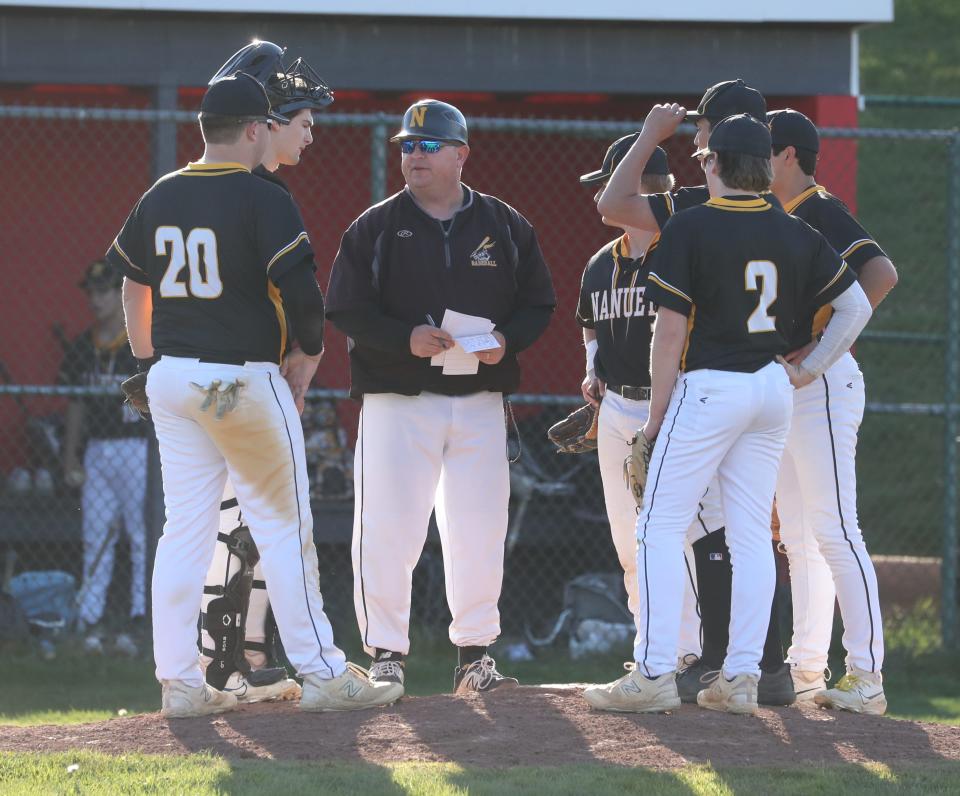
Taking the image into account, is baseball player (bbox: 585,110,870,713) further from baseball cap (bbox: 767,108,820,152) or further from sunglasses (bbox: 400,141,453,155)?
sunglasses (bbox: 400,141,453,155)

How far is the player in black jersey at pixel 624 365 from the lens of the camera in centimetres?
517

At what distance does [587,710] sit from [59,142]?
6.56 m

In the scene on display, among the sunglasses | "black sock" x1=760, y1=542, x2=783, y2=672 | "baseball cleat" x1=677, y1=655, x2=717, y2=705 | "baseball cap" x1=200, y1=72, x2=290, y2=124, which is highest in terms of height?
"baseball cap" x1=200, y1=72, x2=290, y2=124

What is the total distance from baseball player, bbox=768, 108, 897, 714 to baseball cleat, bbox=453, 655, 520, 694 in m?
1.07

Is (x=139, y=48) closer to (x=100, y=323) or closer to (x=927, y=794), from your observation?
(x=100, y=323)

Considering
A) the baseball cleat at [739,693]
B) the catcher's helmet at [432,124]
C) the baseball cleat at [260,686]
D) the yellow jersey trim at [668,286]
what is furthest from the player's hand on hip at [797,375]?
the baseball cleat at [260,686]

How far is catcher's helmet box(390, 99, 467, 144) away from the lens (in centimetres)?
509

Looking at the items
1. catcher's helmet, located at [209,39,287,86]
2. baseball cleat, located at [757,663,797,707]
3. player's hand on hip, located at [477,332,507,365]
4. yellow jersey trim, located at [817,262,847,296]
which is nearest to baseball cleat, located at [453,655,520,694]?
baseball cleat, located at [757,663,797,707]

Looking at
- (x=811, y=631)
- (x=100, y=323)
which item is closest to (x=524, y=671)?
(x=811, y=631)

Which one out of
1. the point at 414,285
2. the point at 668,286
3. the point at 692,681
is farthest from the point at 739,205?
the point at 692,681

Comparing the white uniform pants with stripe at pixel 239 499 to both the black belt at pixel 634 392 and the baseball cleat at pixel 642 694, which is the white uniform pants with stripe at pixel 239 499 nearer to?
the baseball cleat at pixel 642 694

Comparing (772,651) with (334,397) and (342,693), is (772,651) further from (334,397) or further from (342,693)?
(334,397)

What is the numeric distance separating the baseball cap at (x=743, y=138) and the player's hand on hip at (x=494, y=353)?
3.53 feet

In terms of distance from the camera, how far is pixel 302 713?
466 centimetres
